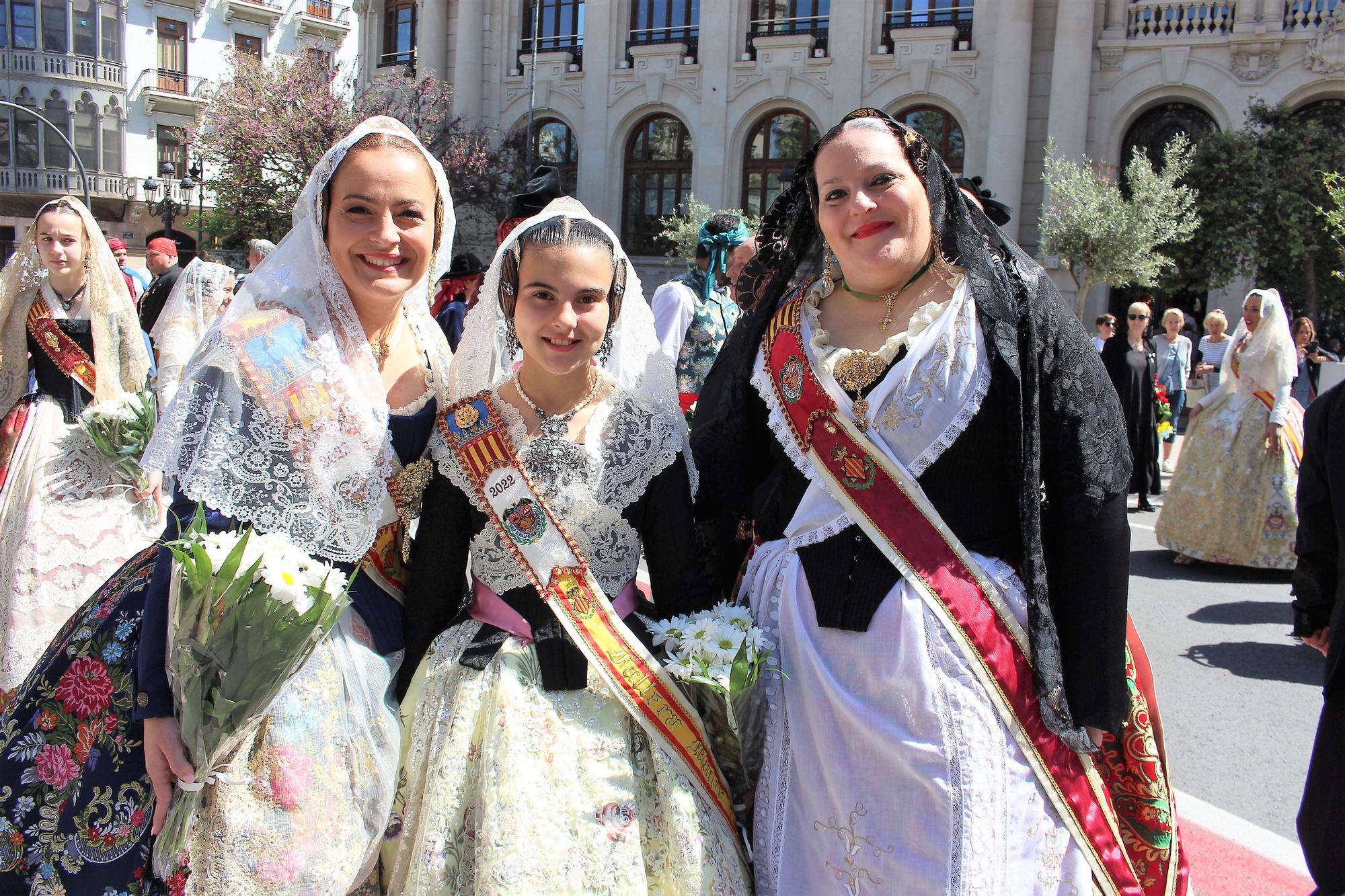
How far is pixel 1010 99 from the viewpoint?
66.8ft

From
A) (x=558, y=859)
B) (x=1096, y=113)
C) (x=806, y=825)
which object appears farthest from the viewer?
(x=1096, y=113)

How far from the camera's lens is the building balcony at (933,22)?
21.5m

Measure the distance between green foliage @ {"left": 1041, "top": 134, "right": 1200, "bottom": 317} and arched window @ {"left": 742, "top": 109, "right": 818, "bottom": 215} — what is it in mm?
6727

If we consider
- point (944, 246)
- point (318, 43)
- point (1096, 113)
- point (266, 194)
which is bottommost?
point (944, 246)

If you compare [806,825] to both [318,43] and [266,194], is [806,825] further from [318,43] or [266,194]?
[318,43]

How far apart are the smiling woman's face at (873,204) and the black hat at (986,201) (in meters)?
0.58

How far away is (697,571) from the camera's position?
7.68ft

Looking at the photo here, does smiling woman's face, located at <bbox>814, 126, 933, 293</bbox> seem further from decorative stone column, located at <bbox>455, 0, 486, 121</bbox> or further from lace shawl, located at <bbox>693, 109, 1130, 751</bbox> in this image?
decorative stone column, located at <bbox>455, 0, 486, 121</bbox>

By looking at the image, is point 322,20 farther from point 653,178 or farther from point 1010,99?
point 1010,99

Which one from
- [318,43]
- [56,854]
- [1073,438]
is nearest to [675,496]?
[1073,438]

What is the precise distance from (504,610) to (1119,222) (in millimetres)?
16910

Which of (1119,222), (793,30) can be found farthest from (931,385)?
(793,30)

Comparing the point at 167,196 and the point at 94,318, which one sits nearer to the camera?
the point at 94,318

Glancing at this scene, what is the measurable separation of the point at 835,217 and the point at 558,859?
4.50ft
